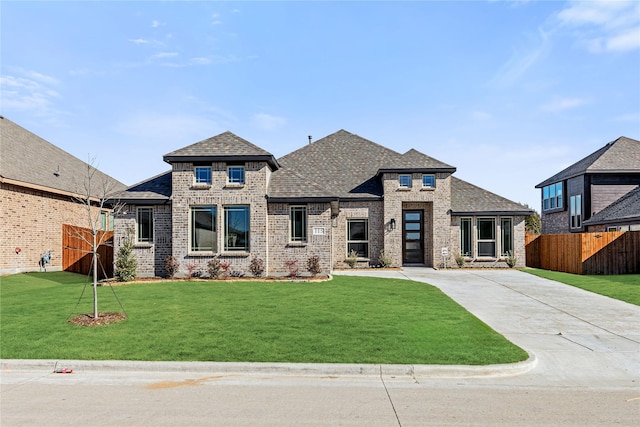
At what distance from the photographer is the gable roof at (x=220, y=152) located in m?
17.5

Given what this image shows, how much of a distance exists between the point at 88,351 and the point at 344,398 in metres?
4.84

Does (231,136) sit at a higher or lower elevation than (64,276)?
higher

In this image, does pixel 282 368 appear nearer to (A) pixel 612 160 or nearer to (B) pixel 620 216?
(B) pixel 620 216

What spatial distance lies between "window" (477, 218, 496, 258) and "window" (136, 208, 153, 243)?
56.4ft

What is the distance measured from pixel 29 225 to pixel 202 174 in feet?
29.5

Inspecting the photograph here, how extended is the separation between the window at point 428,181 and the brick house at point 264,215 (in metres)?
0.06

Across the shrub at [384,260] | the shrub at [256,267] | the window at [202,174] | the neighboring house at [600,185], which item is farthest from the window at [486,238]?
the window at [202,174]

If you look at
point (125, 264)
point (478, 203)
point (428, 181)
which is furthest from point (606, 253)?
point (125, 264)

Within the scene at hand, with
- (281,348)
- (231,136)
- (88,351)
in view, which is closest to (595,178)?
(231,136)

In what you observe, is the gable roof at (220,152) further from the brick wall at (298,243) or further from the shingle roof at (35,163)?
the shingle roof at (35,163)

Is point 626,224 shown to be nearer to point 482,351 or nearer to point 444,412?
point 482,351

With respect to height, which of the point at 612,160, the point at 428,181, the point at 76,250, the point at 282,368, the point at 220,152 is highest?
the point at 612,160

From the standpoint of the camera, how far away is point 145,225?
59.4 ft

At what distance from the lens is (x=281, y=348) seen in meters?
7.43
